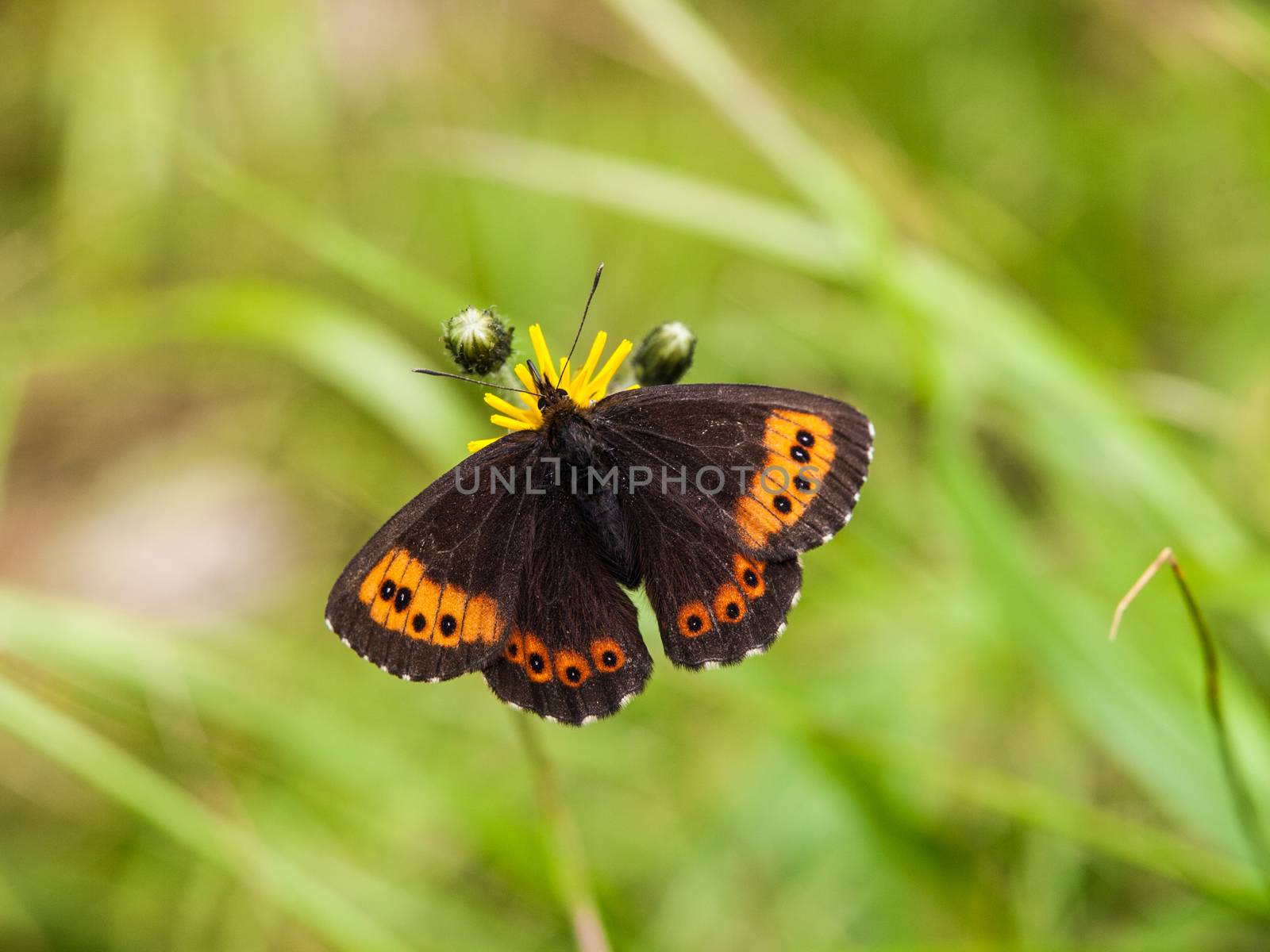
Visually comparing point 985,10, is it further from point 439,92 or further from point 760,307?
point 439,92

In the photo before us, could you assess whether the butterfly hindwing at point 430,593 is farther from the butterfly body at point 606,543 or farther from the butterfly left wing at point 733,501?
the butterfly left wing at point 733,501

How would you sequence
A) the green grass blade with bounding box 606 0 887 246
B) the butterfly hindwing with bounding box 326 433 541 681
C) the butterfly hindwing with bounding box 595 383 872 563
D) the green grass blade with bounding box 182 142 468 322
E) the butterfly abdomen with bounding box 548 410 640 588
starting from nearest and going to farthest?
the butterfly hindwing with bounding box 326 433 541 681 → the butterfly hindwing with bounding box 595 383 872 563 → the butterfly abdomen with bounding box 548 410 640 588 → the green grass blade with bounding box 182 142 468 322 → the green grass blade with bounding box 606 0 887 246

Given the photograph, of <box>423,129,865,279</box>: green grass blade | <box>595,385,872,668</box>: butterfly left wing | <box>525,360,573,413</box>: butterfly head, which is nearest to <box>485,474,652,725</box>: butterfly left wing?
<box>595,385,872,668</box>: butterfly left wing

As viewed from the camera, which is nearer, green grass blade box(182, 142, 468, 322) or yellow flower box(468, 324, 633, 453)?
yellow flower box(468, 324, 633, 453)

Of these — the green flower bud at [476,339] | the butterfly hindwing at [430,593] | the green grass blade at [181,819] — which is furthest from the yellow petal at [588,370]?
the green grass blade at [181,819]

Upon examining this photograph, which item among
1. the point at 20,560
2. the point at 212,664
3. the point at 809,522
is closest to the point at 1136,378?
the point at 809,522

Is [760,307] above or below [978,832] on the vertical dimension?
above

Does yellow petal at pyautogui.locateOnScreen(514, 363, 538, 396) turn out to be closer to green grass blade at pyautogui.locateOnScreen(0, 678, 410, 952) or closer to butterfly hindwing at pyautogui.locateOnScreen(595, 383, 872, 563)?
butterfly hindwing at pyautogui.locateOnScreen(595, 383, 872, 563)
